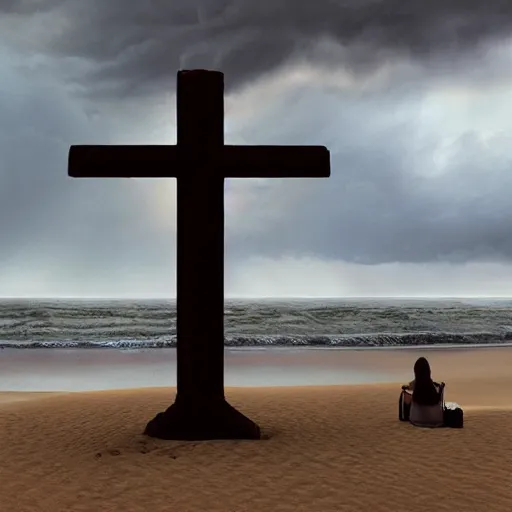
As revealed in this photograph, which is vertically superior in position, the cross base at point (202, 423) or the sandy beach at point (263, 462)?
the cross base at point (202, 423)

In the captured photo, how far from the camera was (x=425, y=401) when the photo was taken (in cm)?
593

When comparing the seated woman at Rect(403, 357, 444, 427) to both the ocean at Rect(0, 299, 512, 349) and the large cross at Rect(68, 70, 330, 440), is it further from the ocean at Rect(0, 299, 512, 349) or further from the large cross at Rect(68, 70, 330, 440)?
the ocean at Rect(0, 299, 512, 349)

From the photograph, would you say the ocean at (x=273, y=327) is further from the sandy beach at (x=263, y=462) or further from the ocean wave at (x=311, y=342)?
the sandy beach at (x=263, y=462)

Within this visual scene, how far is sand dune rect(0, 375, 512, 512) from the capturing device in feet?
12.8

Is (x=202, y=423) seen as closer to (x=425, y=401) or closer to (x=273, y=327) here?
(x=425, y=401)

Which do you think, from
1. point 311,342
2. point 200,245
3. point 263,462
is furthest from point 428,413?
point 311,342

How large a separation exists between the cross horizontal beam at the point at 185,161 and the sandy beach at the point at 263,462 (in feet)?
7.70

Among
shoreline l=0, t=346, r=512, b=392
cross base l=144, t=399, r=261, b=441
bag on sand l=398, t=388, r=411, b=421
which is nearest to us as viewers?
cross base l=144, t=399, r=261, b=441

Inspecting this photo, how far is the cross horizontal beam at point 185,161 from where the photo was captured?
5410mm

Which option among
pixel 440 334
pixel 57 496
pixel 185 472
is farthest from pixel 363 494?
pixel 440 334

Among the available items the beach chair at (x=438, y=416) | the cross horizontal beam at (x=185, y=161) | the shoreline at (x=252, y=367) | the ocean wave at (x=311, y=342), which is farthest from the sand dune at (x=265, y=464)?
the ocean wave at (x=311, y=342)

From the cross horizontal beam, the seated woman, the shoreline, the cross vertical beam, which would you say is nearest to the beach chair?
the seated woman

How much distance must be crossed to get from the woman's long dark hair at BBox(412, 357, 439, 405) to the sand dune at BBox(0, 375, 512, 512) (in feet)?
0.93

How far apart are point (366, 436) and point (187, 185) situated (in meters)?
2.77
